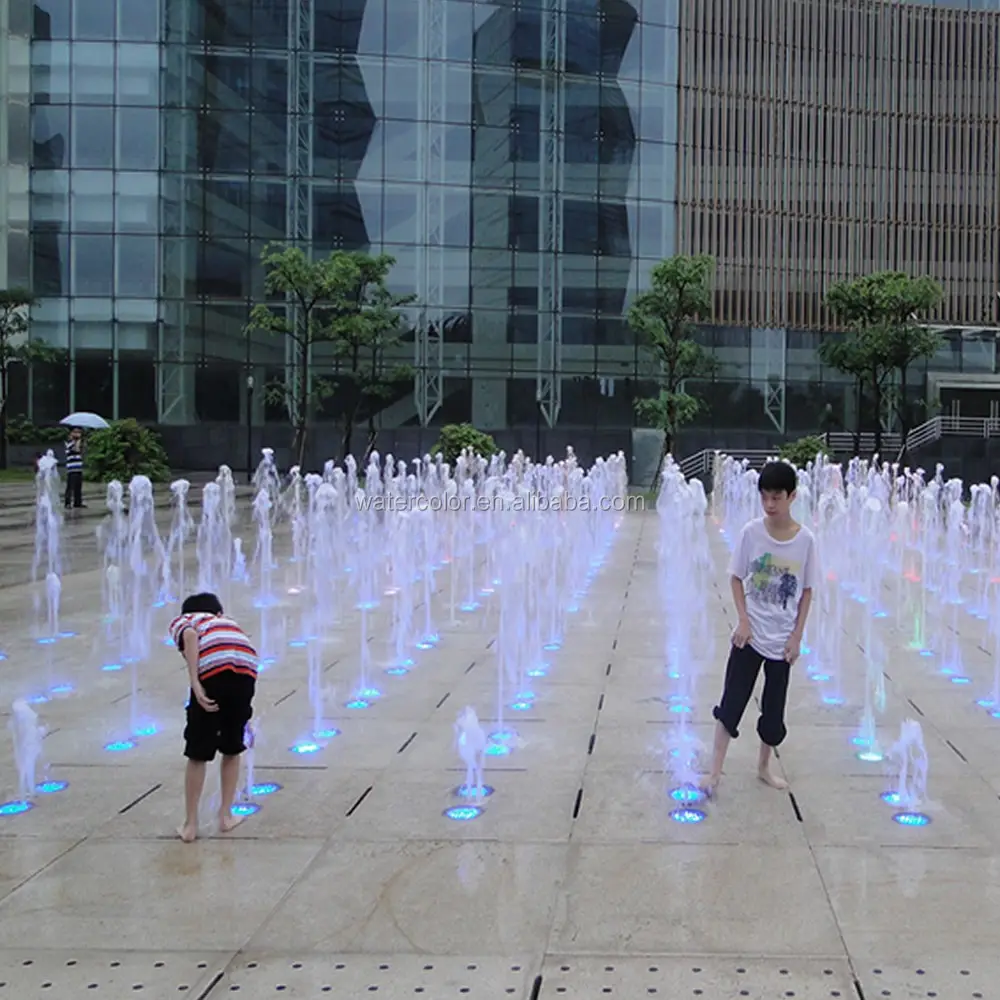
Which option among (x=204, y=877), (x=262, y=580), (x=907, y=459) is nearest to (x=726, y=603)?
(x=262, y=580)

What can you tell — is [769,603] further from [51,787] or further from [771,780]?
[51,787]

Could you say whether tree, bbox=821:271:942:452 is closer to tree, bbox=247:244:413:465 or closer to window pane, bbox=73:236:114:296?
tree, bbox=247:244:413:465

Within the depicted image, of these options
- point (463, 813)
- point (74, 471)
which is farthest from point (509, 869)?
point (74, 471)

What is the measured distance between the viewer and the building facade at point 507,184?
3581 centimetres

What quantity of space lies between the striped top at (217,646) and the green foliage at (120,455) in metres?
24.9

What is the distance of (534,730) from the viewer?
20.2 feet

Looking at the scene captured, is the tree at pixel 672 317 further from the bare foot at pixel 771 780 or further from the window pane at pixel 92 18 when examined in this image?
the bare foot at pixel 771 780

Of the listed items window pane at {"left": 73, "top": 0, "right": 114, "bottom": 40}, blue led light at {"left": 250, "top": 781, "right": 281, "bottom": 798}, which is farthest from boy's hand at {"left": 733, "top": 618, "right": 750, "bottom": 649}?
window pane at {"left": 73, "top": 0, "right": 114, "bottom": 40}

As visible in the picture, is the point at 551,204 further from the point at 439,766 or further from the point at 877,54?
the point at 439,766

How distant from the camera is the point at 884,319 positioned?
1364 inches

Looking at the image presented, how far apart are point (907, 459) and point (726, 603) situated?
27.7 metres

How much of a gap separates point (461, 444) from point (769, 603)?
24.7 m

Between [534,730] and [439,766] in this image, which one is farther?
[534,730]

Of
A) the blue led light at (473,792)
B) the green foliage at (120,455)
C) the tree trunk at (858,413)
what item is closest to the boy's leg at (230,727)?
the blue led light at (473,792)
